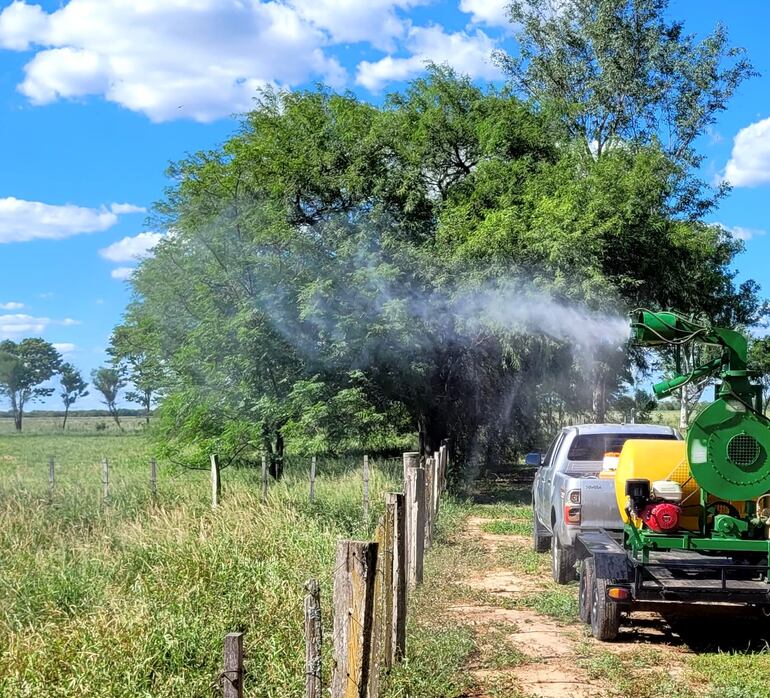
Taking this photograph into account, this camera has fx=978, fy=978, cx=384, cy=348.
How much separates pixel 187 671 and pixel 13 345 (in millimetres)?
109308

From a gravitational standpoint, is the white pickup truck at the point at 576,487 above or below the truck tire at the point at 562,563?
above

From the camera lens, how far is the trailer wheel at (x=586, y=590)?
9164 mm

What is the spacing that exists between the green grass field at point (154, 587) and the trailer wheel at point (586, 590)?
245cm

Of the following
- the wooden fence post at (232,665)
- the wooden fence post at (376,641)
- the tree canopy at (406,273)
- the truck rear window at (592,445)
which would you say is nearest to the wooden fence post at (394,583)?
the wooden fence post at (376,641)

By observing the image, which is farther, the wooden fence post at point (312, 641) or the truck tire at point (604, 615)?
the truck tire at point (604, 615)

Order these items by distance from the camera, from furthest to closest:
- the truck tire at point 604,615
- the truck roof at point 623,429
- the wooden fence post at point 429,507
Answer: the wooden fence post at point 429,507 → the truck roof at point 623,429 → the truck tire at point 604,615

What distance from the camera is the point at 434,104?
26.2m

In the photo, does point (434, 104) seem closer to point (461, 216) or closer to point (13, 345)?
point (461, 216)

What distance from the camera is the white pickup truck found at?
1071 centimetres

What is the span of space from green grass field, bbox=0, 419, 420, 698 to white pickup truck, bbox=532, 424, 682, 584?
7.97ft

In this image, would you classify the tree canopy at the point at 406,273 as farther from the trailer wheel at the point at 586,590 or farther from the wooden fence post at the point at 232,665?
the wooden fence post at the point at 232,665

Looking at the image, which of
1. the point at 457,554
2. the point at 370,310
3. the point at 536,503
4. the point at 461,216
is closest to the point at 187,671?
the point at 457,554

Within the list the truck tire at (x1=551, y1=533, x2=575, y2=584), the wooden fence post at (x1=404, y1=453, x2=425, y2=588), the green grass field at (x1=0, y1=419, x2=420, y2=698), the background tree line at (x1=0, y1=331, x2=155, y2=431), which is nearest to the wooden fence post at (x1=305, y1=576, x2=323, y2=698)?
the green grass field at (x1=0, y1=419, x2=420, y2=698)

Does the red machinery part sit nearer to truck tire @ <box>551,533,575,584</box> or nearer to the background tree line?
truck tire @ <box>551,533,575,584</box>
